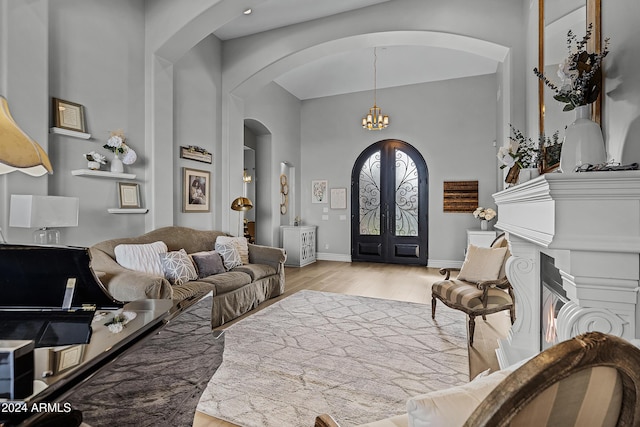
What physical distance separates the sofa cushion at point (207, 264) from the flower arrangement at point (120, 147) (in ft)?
4.44

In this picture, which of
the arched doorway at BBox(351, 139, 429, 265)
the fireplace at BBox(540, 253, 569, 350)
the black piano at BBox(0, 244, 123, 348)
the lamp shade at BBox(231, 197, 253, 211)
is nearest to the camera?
the black piano at BBox(0, 244, 123, 348)

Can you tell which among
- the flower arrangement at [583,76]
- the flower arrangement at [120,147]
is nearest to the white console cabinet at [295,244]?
the flower arrangement at [120,147]

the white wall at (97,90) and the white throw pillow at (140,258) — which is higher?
the white wall at (97,90)

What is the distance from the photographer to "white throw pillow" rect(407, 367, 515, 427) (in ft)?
2.18

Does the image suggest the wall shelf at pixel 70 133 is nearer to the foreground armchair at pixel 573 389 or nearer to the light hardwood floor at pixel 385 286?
the light hardwood floor at pixel 385 286

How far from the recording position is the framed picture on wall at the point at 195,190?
4.81m

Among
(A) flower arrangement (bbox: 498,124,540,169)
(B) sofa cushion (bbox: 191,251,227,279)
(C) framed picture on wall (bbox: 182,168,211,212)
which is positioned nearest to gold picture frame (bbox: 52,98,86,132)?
(C) framed picture on wall (bbox: 182,168,211,212)

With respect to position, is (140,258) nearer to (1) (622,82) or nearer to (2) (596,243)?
(2) (596,243)

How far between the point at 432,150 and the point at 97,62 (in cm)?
611

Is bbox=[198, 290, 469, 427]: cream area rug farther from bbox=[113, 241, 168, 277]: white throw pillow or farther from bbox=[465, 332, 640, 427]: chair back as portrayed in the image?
bbox=[465, 332, 640, 427]: chair back

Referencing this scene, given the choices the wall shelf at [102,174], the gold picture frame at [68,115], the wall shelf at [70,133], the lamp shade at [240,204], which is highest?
the gold picture frame at [68,115]

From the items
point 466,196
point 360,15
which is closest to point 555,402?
point 360,15

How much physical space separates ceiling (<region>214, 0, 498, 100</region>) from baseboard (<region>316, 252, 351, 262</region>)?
3967 mm

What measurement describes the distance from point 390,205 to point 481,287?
15.6 feet
